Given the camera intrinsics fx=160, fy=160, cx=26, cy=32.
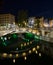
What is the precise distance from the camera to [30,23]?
52.1 metres

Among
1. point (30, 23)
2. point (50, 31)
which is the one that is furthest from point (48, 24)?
point (50, 31)

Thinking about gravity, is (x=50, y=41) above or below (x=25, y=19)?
below

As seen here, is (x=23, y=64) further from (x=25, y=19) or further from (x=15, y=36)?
(x=25, y=19)

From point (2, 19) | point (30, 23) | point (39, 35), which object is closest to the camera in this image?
point (39, 35)

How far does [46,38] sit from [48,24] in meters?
18.8

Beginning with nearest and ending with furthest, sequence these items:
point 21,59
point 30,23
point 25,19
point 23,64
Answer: point 23,64 < point 21,59 < point 25,19 < point 30,23

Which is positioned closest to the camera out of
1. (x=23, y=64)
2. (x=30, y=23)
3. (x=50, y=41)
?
(x=23, y=64)

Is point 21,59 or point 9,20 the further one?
point 9,20

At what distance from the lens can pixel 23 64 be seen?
16219 millimetres

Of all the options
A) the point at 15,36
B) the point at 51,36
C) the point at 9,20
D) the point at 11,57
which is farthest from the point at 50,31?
the point at 9,20

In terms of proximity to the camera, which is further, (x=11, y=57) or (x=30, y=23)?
(x=30, y=23)

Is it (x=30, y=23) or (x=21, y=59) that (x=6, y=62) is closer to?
(x=21, y=59)

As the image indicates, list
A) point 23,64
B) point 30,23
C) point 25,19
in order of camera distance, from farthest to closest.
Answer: point 30,23 → point 25,19 → point 23,64

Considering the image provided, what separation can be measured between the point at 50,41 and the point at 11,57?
1327 centimetres
